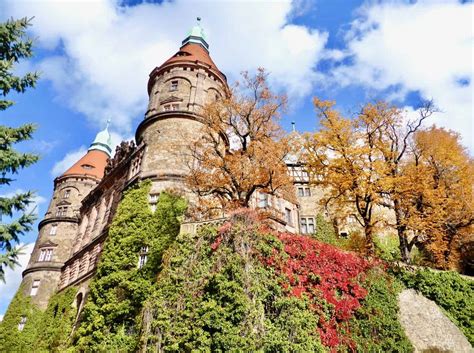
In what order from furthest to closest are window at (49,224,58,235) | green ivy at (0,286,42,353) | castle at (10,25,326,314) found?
window at (49,224,58,235) → green ivy at (0,286,42,353) → castle at (10,25,326,314)

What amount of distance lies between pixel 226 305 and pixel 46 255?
26982 mm

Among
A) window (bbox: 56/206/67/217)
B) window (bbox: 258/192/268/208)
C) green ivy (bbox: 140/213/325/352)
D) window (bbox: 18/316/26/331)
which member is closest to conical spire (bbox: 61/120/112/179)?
window (bbox: 56/206/67/217)

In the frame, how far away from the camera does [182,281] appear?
49.1 feet

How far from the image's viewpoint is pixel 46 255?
34312mm

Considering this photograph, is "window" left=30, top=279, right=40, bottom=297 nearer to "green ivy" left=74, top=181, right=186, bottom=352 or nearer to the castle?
the castle

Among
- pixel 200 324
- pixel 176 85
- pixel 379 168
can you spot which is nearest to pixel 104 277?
pixel 200 324

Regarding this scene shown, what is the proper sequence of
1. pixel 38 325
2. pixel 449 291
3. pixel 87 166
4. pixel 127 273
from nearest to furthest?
pixel 449 291, pixel 127 273, pixel 38 325, pixel 87 166

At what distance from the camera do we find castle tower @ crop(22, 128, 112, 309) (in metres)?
32.6

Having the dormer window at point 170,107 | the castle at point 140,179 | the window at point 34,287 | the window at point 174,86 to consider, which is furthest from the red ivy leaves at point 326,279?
the window at point 34,287

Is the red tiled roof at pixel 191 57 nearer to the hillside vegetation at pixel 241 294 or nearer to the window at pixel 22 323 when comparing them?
the hillside vegetation at pixel 241 294

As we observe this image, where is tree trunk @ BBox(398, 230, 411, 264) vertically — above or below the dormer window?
below

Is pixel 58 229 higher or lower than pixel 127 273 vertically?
higher

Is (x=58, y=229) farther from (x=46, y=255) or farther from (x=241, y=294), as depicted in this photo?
(x=241, y=294)

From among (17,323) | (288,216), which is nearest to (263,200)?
(288,216)
